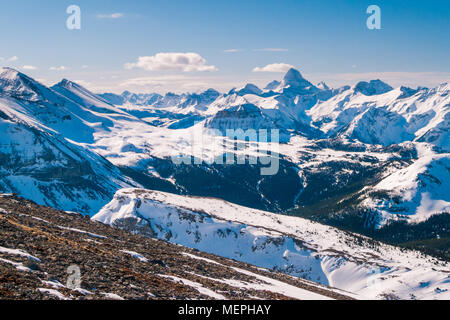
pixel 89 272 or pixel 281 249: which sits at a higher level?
pixel 89 272

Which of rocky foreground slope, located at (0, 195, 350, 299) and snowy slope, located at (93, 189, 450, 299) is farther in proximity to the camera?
snowy slope, located at (93, 189, 450, 299)

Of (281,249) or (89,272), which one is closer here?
(89,272)

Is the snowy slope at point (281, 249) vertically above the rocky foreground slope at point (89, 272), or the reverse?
the rocky foreground slope at point (89, 272)

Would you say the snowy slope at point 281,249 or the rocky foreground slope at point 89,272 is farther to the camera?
the snowy slope at point 281,249

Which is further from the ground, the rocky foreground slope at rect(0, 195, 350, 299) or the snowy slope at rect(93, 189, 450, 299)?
the rocky foreground slope at rect(0, 195, 350, 299)
